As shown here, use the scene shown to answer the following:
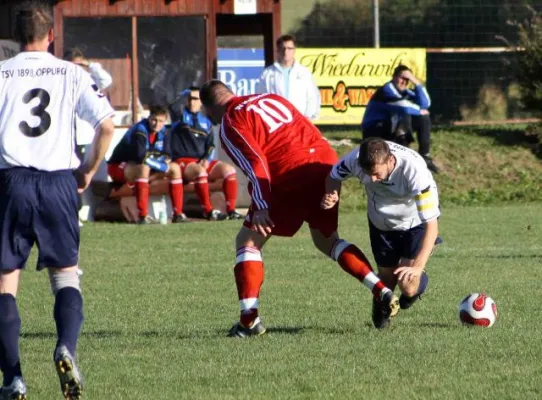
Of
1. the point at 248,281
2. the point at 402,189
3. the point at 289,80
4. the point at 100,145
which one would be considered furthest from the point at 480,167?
the point at 100,145

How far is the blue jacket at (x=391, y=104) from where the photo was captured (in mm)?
16500

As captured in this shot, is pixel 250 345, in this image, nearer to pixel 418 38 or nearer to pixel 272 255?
pixel 272 255

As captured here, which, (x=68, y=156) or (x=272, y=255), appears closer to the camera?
(x=68, y=156)

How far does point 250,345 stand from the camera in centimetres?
712

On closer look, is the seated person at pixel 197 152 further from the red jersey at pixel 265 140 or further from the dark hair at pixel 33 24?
the dark hair at pixel 33 24

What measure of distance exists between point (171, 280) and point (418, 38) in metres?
15.6

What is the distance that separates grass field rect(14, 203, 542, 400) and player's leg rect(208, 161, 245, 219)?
291cm

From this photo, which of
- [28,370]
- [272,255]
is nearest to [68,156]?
[28,370]

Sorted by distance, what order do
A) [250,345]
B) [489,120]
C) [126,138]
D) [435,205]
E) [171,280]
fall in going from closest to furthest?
1. [250,345]
2. [435,205]
3. [171,280]
4. [126,138]
5. [489,120]

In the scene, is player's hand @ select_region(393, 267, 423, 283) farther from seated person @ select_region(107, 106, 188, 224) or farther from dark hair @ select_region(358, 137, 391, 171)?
seated person @ select_region(107, 106, 188, 224)

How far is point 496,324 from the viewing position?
7.81 metres

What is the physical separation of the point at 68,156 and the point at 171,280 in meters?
5.30

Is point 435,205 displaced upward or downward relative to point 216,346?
upward

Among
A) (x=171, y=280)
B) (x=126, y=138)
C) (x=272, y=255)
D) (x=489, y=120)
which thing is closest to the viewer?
(x=171, y=280)
